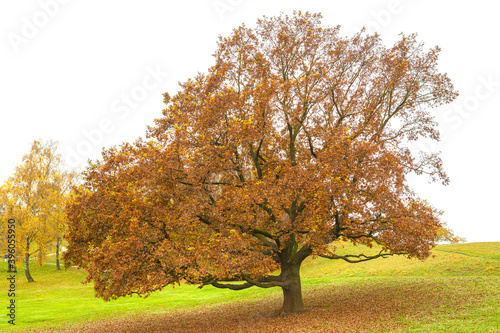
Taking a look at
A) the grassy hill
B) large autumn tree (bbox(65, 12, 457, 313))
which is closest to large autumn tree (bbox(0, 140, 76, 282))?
the grassy hill

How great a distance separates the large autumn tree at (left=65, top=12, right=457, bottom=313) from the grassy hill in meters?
3.30

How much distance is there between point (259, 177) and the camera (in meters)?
21.1

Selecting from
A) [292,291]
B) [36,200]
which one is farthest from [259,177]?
[36,200]

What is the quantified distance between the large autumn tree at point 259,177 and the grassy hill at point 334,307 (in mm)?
3303

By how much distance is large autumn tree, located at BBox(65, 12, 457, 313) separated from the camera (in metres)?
16.9

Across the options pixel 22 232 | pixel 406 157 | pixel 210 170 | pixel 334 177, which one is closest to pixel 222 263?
pixel 210 170

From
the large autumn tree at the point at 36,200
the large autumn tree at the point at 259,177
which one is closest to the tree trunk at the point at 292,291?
the large autumn tree at the point at 259,177

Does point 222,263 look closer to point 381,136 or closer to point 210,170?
point 210,170

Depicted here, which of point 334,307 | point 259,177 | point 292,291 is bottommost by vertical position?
point 334,307

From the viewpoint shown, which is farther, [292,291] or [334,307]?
[334,307]

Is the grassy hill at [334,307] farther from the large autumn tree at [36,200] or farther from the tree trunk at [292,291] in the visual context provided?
the large autumn tree at [36,200]

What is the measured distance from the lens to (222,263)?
1634 cm

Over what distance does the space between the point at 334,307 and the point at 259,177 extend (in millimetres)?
9841

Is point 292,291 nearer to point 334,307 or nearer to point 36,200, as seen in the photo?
point 334,307
